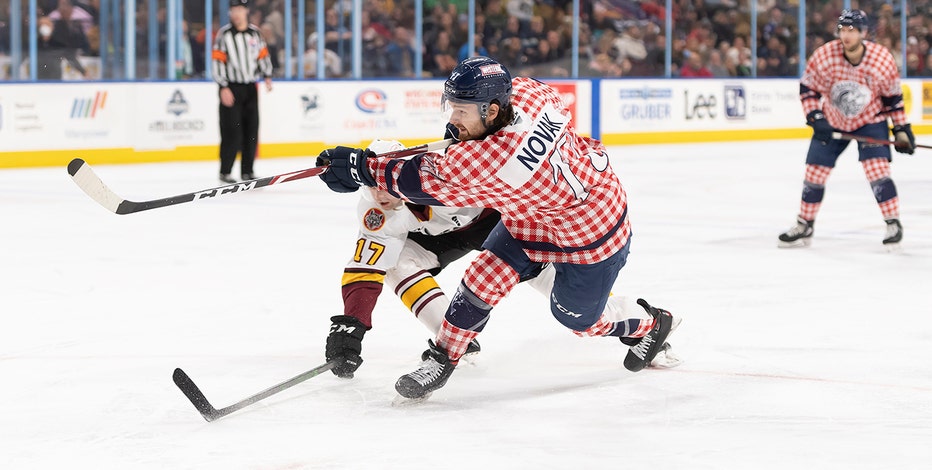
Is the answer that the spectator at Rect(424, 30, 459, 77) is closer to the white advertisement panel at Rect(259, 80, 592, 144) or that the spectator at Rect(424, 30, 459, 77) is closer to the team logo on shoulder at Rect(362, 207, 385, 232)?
the white advertisement panel at Rect(259, 80, 592, 144)

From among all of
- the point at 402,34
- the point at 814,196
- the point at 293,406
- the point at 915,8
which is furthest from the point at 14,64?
the point at 915,8

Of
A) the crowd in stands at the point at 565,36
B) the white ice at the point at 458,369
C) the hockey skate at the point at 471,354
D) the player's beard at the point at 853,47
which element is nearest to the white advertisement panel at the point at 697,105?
the crowd in stands at the point at 565,36

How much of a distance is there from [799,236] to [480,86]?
3310mm

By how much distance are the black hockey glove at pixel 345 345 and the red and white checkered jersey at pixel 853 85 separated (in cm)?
303

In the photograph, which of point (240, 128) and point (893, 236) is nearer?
point (893, 236)

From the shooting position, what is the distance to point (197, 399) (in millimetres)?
2717

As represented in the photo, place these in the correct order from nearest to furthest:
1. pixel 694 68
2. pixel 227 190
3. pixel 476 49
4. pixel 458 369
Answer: pixel 227 190 → pixel 458 369 → pixel 476 49 → pixel 694 68

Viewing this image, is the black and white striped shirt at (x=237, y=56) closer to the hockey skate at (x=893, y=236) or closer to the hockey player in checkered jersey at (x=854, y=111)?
the hockey player in checkered jersey at (x=854, y=111)

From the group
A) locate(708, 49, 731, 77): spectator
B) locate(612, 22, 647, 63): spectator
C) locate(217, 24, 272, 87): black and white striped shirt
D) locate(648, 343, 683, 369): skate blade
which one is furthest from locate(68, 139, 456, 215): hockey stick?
locate(708, 49, 731, 77): spectator

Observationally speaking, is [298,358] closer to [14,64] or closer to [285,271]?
[285,271]

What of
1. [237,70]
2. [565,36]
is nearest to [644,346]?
[237,70]

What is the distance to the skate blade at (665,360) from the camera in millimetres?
3209

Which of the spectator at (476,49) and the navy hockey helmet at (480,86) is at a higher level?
the spectator at (476,49)

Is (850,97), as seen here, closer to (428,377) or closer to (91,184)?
(428,377)
